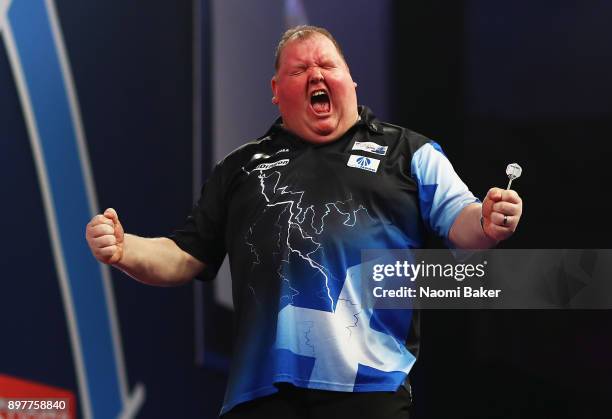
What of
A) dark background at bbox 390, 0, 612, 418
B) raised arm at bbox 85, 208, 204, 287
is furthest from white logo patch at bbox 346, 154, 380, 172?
dark background at bbox 390, 0, 612, 418

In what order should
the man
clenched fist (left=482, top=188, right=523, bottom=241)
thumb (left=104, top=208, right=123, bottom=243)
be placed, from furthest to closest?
thumb (left=104, top=208, right=123, bottom=243) → the man → clenched fist (left=482, top=188, right=523, bottom=241)

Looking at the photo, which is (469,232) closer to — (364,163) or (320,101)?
(364,163)

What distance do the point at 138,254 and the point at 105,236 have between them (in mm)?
127

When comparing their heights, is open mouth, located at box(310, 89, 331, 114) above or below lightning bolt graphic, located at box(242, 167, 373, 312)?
above

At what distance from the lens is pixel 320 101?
1938mm

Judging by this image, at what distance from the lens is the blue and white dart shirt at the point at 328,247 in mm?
1694

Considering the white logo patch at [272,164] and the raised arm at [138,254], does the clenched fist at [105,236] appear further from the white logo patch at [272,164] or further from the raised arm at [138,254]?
the white logo patch at [272,164]

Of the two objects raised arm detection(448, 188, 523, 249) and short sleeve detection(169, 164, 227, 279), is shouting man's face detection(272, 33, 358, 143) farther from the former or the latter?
raised arm detection(448, 188, 523, 249)

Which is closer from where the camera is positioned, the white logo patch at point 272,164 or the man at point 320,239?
the man at point 320,239

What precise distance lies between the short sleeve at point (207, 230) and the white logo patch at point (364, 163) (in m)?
0.35

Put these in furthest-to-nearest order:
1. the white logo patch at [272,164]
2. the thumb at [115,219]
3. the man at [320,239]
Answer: the white logo patch at [272,164], the thumb at [115,219], the man at [320,239]

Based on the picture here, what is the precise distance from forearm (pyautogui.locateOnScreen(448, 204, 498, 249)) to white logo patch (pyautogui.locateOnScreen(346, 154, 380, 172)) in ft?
0.74

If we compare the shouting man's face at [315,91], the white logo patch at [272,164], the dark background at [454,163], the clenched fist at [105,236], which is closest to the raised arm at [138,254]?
the clenched fist at [105,236]

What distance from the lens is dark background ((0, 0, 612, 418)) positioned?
2.67m
